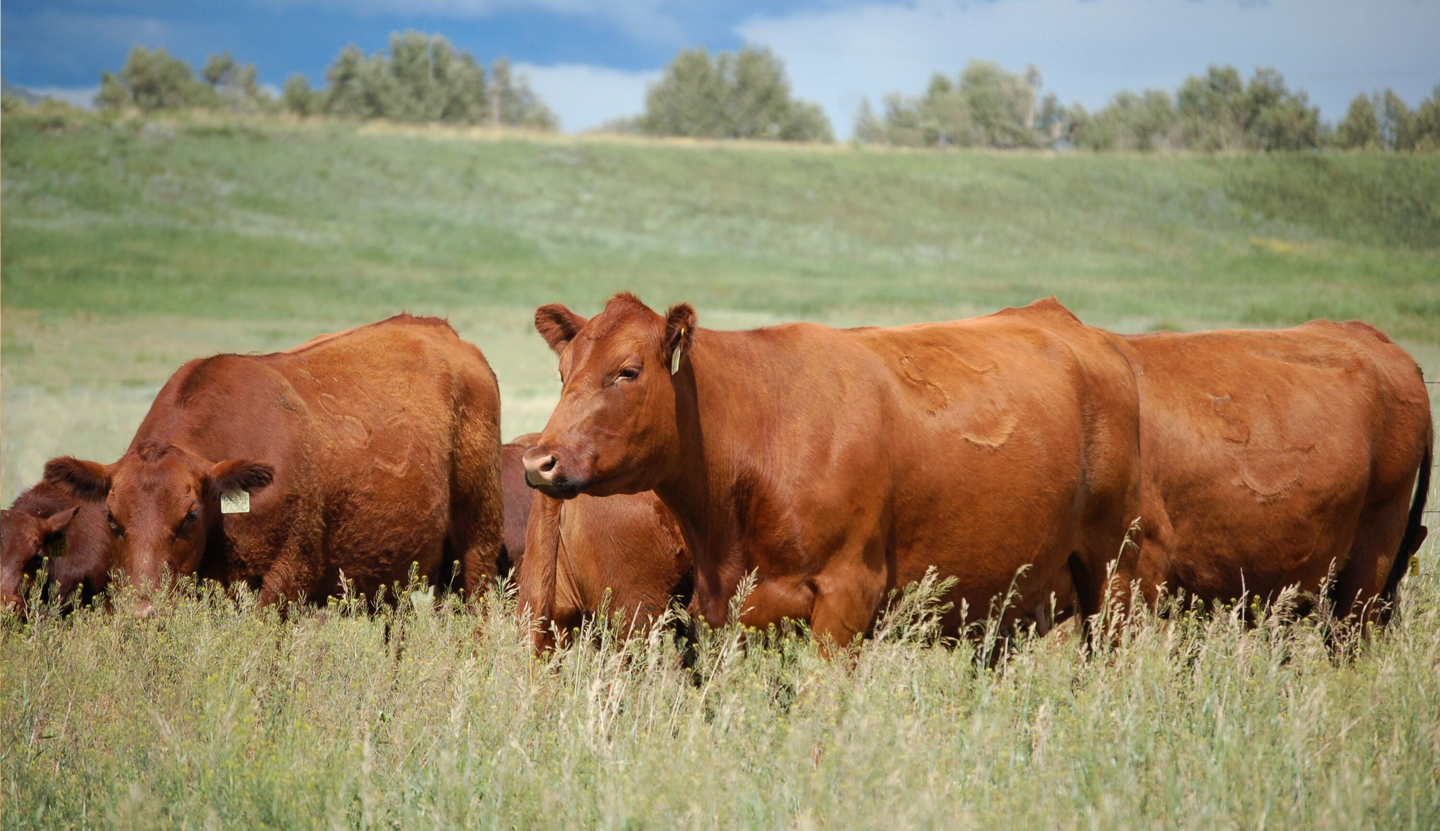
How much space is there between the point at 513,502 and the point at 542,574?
11.8 feet

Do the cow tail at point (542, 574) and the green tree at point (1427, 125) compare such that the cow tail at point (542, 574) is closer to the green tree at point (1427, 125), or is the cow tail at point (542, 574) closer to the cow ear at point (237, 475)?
the cow ear at point (237, 475)

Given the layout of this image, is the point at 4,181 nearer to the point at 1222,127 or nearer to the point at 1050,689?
the point at 1222,127

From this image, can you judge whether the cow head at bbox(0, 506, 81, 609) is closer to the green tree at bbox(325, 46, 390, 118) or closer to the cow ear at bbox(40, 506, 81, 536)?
the cow ear at bbox(40, 506, 81, 536)

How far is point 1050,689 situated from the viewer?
466 centimetres

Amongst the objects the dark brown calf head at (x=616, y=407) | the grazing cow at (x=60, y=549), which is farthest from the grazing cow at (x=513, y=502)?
the dark brown calf head at (x=616, y=407)

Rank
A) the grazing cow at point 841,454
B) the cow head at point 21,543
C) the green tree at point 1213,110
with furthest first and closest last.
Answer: the green tree at point 1213,110
the cow head at point 21,543
the grazing cow at point 841,454

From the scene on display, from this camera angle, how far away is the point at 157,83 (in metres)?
76.9

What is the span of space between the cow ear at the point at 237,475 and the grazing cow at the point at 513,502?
2620 millimetres

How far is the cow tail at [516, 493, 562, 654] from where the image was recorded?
507cm

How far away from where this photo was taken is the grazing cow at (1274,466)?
612 cm

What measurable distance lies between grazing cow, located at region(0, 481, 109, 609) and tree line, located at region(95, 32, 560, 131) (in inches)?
2848

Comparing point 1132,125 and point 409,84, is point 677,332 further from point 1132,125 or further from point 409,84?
point 409,84

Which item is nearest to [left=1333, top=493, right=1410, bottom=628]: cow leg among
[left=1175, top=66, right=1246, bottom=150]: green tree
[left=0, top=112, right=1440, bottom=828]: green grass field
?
[left=0, top=112, right=1440, bottom=828]: green grass field

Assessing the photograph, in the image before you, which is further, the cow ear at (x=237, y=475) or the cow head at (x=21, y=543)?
the cow head at (x=21, y=543)
